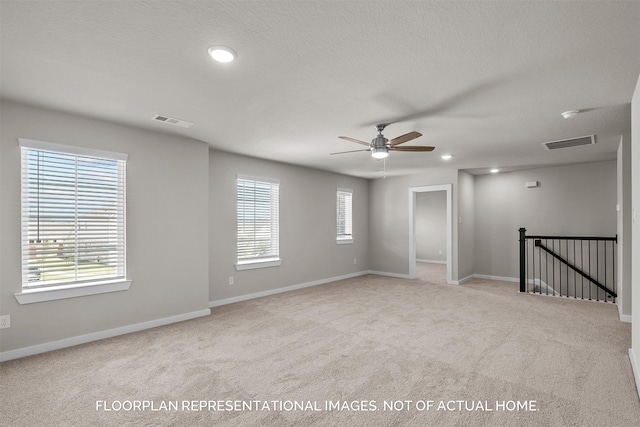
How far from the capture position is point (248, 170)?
5.57m

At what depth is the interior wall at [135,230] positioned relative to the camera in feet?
10.1

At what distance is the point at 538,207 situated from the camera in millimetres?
6859

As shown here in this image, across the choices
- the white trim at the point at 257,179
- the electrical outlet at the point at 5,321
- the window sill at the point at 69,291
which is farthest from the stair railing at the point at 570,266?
the electrical outlet at the point at 5,321

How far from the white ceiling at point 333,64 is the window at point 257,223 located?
68.2 inches

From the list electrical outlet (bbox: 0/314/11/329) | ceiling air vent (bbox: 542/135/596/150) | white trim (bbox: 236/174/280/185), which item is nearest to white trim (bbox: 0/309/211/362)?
electrical outlet (bbox: 0/314/11/329)

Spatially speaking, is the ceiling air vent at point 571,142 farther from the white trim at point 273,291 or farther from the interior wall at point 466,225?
the white trim at point 273,291

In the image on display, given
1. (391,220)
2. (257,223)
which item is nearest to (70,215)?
(257,223)

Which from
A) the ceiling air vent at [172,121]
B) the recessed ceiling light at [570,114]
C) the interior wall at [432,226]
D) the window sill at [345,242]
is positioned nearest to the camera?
the recessed ceiling light at [570,114]

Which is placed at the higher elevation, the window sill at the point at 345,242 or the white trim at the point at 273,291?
the window sill at the point at 345,242

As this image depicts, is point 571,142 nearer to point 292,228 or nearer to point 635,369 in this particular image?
point 635,369

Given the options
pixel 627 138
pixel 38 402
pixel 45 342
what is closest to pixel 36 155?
pixel 45 342

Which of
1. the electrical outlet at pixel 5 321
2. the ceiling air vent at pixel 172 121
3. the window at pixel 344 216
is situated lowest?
the electrical outlet at pixel 5 321

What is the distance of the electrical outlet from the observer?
3033 mm

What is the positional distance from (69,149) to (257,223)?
2.91m
